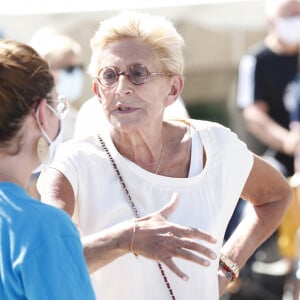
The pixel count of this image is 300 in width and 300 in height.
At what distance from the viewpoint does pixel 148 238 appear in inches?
95.6

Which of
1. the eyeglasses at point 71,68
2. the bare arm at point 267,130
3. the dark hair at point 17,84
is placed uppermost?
the dark hair at point 17,84

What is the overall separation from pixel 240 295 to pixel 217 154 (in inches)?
116

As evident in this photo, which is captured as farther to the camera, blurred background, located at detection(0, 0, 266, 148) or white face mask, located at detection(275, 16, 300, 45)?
blurred background, located at detection(0, 0, 266, 148)

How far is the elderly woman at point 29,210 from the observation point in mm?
2068

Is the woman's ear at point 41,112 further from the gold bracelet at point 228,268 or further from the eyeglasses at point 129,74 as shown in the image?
the gold bracelet at point 228,268

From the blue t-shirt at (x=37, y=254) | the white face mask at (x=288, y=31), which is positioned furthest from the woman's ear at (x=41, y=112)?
the white face mask at (x=288, y=31)

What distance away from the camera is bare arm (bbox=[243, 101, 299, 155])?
5746mm

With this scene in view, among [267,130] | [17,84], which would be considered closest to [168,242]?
[17,84]

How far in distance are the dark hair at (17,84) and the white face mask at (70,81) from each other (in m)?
3.59

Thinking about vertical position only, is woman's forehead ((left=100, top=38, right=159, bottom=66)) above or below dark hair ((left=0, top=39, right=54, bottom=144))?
below

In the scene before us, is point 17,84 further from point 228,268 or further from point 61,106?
point 228,268

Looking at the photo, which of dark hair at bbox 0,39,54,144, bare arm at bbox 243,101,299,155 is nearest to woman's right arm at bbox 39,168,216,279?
dark hair at bbox 0,39,54,144

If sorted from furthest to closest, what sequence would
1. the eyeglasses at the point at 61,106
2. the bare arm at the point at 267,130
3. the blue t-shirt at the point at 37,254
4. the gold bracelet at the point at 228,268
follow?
the bare arm at the point at 267,130 → the gold bracelet at the point at 228,268 → the eyeglasses at the point at 61,106 → the blue t-shirt at the point at 37,254

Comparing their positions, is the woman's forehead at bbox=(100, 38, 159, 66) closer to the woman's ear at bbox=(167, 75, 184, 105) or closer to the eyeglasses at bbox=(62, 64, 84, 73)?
the woman's ear at bbox=(167, 75, 184, 105)
